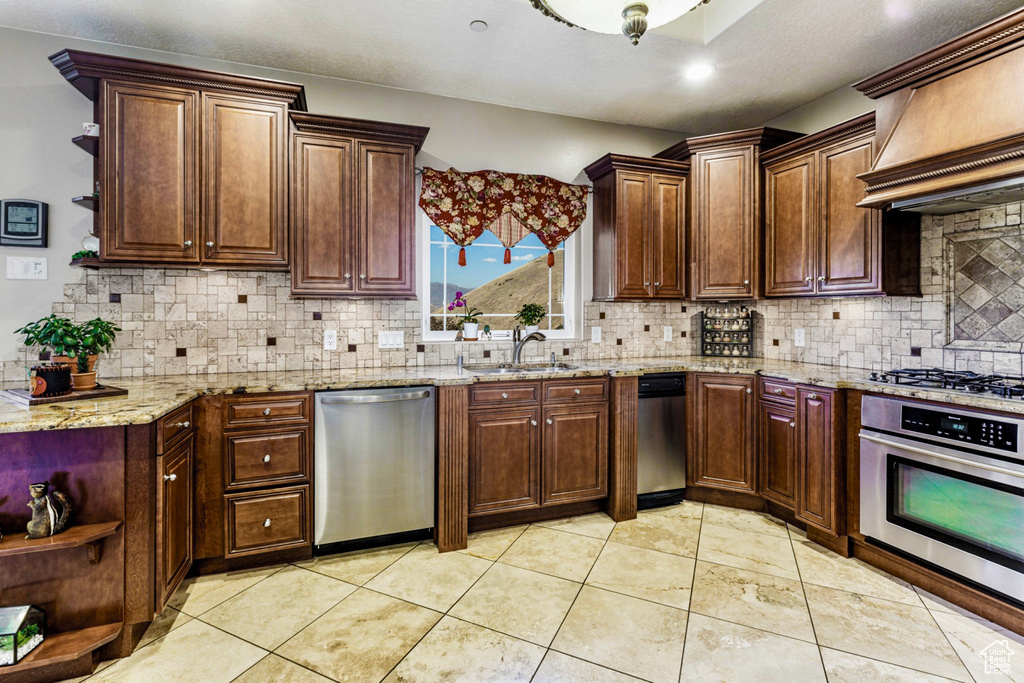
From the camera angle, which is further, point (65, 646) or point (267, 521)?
point (267, 521)

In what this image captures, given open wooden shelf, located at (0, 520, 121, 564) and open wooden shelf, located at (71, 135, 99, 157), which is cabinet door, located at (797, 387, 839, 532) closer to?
open wooden shelf, located at (0, 520, 121, 564)

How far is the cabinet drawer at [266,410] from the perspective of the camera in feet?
8.11

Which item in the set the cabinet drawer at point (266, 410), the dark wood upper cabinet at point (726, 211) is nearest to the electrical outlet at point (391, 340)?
the cabinet drawer at point (266, 410)

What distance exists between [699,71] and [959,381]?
227cm

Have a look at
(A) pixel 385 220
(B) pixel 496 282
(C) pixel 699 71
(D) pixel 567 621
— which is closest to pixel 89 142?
(A) pixel 385 220

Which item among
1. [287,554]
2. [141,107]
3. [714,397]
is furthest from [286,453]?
[714,397]

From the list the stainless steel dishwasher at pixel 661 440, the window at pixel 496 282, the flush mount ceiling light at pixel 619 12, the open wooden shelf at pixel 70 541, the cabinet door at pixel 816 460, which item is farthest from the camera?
the window at pixel 496 282

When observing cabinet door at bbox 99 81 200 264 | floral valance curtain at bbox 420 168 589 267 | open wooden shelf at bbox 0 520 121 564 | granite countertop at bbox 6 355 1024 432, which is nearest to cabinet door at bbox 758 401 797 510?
granite countertop at bbox 6 355 1024 432

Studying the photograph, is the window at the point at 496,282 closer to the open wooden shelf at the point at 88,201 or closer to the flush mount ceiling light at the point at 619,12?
the open wooden shelf at the point at 88,201

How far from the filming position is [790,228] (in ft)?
10.9

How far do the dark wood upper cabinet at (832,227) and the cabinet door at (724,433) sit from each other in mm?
766

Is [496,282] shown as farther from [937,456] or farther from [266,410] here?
[937,456]

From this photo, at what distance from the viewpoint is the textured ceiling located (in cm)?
249

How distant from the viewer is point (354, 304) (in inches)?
129
